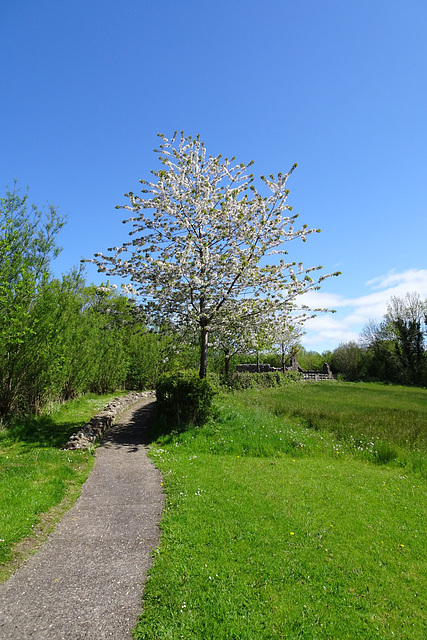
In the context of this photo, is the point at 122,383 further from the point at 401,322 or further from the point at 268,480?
the point at 401,322

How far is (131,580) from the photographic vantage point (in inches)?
153

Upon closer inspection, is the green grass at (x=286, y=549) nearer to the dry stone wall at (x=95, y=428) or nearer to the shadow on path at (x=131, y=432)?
the shadow on path at (x=131, y=432)

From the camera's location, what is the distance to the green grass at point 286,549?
336cm

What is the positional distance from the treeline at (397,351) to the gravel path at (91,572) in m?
45.0

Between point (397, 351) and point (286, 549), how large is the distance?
4974 cm

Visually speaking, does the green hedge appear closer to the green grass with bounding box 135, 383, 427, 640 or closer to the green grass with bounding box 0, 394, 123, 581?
the green grass with bounding box 0, 394, 123, 581

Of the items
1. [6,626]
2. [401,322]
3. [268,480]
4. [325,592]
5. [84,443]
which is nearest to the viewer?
[6,626]

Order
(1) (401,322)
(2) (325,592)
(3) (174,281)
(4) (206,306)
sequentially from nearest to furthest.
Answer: (2) (325,592), (3) (174,281), (4) (206,306), (1) (401,322)

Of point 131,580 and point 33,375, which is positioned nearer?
point 131,580

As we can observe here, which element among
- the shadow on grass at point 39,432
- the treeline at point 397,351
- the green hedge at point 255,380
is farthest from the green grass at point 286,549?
the treeline at point 397,351

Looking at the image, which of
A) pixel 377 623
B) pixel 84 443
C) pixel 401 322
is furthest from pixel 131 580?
pixel 401 322

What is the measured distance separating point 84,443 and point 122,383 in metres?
15.8

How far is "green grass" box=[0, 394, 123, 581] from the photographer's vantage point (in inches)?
187

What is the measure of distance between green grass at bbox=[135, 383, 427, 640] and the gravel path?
10.4 inches
